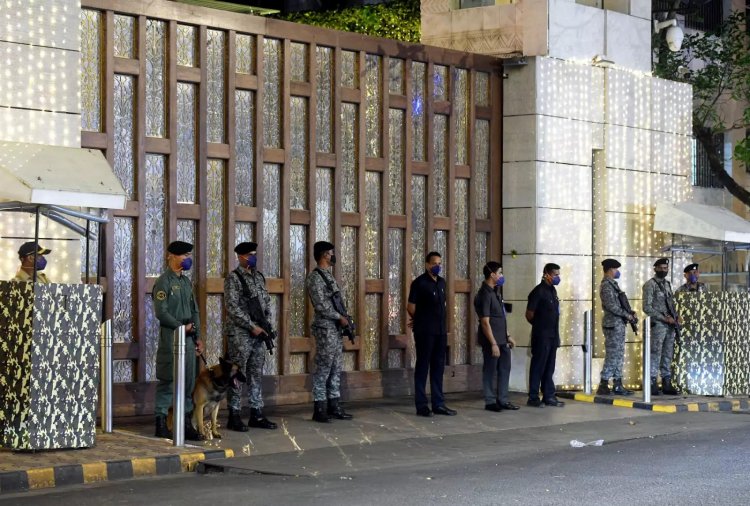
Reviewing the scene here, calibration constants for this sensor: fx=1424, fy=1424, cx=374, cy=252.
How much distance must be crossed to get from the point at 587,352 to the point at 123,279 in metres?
6.95

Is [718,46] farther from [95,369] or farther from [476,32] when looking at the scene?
[95,369]

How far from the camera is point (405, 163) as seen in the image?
19328mm

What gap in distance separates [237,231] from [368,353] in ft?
9.09

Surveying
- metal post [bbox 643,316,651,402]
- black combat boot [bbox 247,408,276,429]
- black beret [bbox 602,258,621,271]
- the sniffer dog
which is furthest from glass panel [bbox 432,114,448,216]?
the sniffer dog

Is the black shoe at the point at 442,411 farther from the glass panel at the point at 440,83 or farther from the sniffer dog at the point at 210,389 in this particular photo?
the glass panel at the point at 440,83

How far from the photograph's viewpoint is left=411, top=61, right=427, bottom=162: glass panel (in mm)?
19562

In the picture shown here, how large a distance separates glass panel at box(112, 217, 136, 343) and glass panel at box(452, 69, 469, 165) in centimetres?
574

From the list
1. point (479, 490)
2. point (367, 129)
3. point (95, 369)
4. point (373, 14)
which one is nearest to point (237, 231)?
point (367, 129)

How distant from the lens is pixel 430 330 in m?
17.0

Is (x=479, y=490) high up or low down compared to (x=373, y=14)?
down

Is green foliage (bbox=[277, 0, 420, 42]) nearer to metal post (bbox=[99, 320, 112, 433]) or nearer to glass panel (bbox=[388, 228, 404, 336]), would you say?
glass panel (bbox=[388, 228, 404, 336])

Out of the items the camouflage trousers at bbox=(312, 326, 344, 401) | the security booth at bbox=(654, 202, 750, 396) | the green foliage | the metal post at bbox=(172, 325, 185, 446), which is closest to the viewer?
the metal post at bbox=(172, 325, 185, 446)

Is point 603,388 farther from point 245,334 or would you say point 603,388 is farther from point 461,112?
point 245,334

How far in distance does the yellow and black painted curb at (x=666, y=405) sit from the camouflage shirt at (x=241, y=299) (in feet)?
19.4
